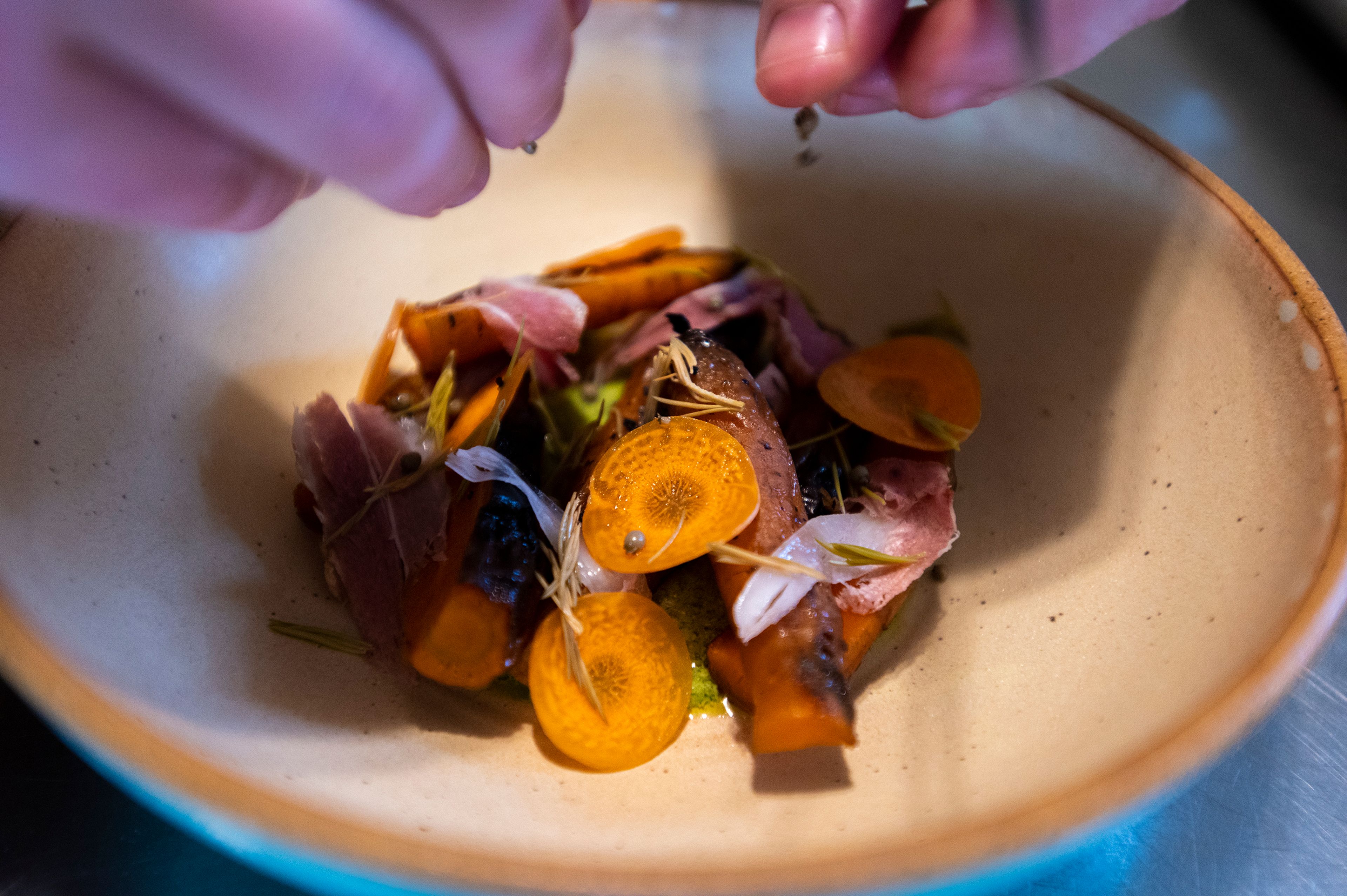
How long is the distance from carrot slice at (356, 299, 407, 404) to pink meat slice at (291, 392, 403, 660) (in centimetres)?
9

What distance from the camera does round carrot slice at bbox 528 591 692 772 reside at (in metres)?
0.76

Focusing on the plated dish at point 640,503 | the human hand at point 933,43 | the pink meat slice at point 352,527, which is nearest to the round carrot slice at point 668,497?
the plated dish at point 640,503

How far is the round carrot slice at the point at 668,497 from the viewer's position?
79cm

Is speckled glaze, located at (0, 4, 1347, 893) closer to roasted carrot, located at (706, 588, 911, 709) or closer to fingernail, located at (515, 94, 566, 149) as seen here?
roasted carrot, located at (706, 588, 911, 709)

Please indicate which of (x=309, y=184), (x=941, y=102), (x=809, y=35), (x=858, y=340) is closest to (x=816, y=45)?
(x=809, y=35)

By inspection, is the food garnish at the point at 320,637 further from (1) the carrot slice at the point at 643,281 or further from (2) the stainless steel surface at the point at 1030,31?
(2) the stainless steel surface at the point at 1030,31

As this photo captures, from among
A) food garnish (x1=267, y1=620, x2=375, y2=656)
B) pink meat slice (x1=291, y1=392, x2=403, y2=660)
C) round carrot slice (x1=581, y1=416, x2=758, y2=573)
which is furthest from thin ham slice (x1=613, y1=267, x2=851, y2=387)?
food garnish (x1=267, y1=620, x2=375, y2=656)

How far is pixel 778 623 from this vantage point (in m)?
0.78

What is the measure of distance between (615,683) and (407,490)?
320mm

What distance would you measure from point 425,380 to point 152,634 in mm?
466

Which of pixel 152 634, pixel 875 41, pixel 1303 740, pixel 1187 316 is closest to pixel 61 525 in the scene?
pixel 152 634

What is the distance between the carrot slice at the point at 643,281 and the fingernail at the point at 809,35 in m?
0.49

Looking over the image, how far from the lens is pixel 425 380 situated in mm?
1060

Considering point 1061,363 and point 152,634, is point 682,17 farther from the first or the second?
point 152,634
